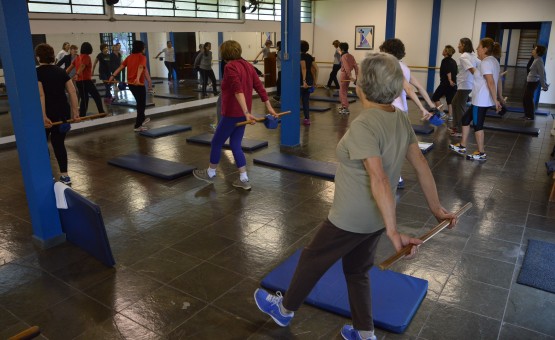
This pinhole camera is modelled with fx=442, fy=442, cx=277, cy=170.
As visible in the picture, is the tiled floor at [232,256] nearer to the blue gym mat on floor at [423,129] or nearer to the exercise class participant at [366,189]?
the exercise class participant at [366,189]

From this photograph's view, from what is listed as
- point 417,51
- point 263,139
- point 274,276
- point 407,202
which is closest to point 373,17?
point 417,51

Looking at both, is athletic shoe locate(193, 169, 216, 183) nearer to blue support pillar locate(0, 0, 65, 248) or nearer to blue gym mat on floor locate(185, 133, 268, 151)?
blue gym mat on floor locate(185, 133, 268, 151)

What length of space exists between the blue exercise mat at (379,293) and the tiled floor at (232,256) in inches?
2.7

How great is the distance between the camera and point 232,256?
3465 mm

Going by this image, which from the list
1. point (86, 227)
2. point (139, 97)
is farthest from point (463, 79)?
point (86, 227)

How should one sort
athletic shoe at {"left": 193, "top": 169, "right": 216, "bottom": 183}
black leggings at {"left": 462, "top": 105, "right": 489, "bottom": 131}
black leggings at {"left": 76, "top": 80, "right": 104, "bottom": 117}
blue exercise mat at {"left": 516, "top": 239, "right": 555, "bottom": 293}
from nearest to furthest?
blue exercise mat at {"left": 516, "top": 239, "right": 555, "bottom": 293} < athletic shoe at {"left": 193, "top": 169, "right": 216, "bottom": 183} < black leggings at {"left": 462, "top": 105, "right": 489, "bottom": 131} < black leggings at {"left": 76, "top": 80, "right": 104, "bottom": 117}

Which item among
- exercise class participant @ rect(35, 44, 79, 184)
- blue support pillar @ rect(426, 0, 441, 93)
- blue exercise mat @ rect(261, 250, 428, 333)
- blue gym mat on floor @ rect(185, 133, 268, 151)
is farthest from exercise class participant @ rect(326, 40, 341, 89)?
blue exercise mat @ rect(261, 250, 428, 333)

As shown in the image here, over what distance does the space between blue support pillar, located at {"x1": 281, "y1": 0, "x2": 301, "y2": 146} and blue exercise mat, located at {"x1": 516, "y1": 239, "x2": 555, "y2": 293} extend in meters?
3.84

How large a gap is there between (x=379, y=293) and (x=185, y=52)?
911 cm

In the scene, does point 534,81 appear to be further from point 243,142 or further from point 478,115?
point 243,142

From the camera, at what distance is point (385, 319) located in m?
2.57

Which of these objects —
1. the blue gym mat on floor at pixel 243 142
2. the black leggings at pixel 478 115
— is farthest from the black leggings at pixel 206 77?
the black leggings at pixel 478 115

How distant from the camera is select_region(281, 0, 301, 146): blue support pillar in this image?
634 cm

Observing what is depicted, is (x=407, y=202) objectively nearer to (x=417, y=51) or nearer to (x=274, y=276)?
(x=274, y=276)
